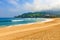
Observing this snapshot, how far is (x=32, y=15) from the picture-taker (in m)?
95.6

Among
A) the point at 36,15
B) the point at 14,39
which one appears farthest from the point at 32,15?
the point at 14,39

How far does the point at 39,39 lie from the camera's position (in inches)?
213

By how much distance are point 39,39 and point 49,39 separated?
418 mm

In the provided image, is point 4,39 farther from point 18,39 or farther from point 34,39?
point 34,39

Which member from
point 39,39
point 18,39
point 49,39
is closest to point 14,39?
point 18,39

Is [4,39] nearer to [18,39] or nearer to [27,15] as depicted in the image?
[18,39]

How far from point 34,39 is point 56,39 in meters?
0.91

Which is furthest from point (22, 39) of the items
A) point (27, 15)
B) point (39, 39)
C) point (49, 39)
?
point (27, 15)

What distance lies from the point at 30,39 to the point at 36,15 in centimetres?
9031

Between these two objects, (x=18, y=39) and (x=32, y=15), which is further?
(x=32, y=15)

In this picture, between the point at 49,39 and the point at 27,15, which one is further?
the point at 27,15

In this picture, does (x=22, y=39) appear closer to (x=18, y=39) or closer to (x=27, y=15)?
(x=18, y=39)

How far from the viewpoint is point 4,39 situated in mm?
5637

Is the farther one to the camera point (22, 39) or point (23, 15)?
point (23, 15)
